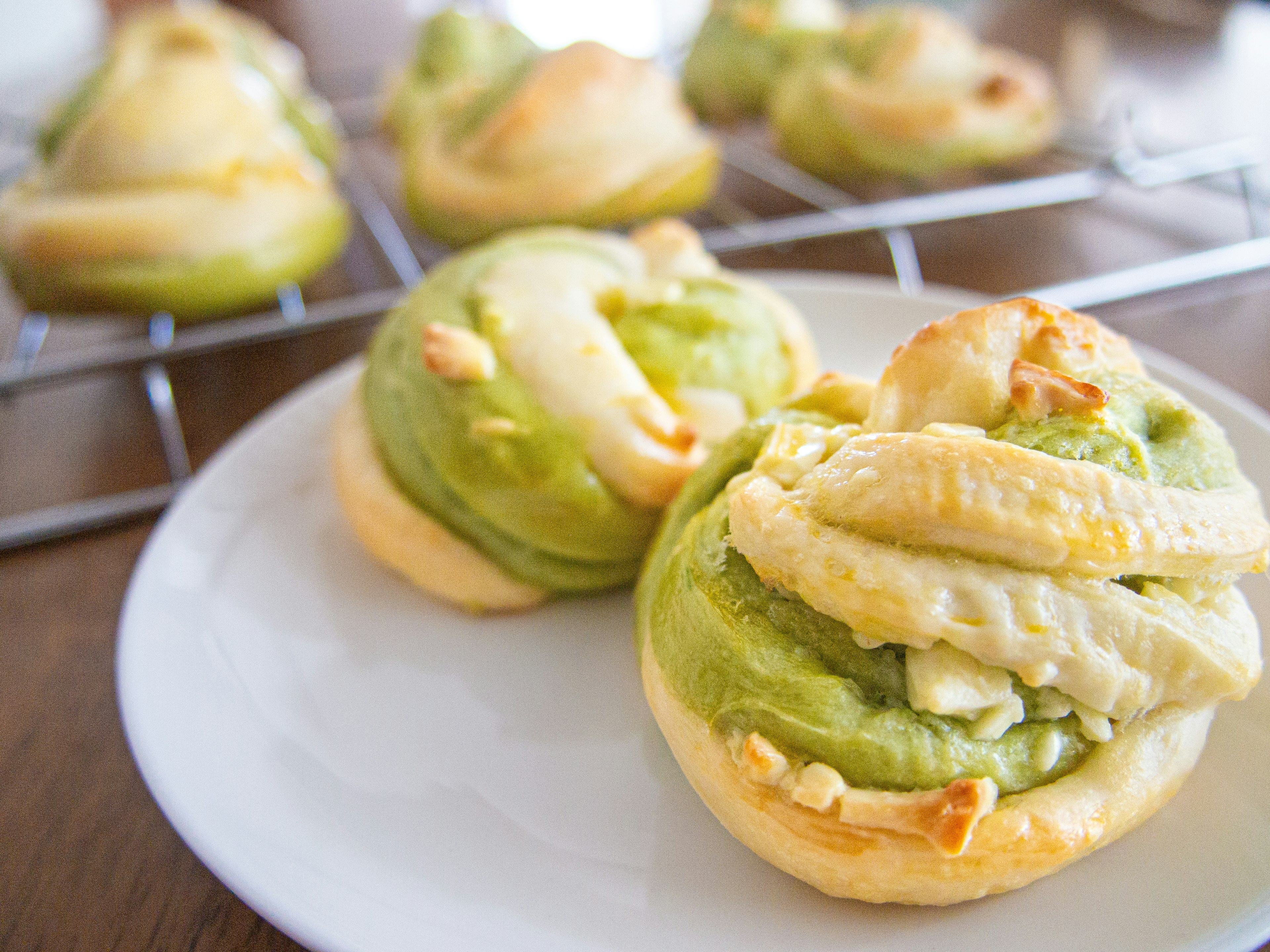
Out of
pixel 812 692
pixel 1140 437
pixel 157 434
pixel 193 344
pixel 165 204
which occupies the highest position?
pixel 1140 437

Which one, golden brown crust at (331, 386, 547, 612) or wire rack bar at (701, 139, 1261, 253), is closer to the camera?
golden brown crust at (331, 386, 547, 612)

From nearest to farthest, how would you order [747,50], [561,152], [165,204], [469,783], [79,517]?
[469,783] < [79,517] < [165,204] < [561,152] < [747,50]

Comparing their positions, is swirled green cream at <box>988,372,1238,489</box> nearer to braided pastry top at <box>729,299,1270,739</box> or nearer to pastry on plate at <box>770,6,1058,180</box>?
braided pastry top at <box>729,299,1270,739</box>

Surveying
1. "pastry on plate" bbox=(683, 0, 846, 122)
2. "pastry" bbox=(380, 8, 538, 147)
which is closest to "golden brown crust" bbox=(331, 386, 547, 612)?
"pastry" bbox=(380, 8, 538, 147)

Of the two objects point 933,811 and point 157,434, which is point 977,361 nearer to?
point 933,811

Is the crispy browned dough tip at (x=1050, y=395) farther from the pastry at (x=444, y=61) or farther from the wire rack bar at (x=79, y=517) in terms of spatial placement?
the pastry at (x=444, y=61)

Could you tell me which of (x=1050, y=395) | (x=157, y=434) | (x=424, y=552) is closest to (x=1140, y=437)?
(x=1050, y=395)
